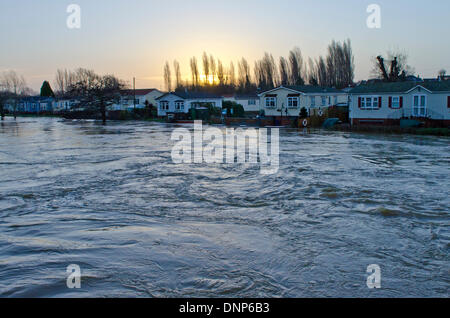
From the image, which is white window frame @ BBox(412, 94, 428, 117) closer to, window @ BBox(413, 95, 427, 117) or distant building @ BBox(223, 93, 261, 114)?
window @ BBox(413, 95, 427, 117)

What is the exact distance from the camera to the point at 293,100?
47.5 metres

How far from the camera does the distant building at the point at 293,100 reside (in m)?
47.0

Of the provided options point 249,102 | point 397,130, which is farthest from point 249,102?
point 397,130

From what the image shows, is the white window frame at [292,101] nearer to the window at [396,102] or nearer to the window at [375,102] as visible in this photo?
the window at [375,102]

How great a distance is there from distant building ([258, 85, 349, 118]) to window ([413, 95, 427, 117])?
11.4 metres

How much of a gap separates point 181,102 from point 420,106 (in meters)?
33.7

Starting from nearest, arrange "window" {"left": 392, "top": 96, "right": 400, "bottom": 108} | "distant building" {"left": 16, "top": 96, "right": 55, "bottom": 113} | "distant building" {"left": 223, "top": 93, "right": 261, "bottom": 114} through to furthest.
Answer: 1. "window" {"left": 392, "top": 96, "right": 400, "bottom": 108}
2. "distant building" {"left": 223, "top": 93, "right": 261, "bottom": 114}
3. "distant building" {"left": 16, "top": 96, "right": 55, "bottom": 113}

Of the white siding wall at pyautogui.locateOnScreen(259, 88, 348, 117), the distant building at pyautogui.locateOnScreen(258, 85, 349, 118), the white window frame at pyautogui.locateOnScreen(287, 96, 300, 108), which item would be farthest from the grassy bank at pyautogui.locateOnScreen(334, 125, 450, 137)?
the white window frame at pyautogui.locateOnScreen(287, 96, 300, 108)

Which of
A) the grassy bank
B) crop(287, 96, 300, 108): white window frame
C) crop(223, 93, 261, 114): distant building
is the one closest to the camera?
the grassy bank

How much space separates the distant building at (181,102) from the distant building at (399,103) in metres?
24.9

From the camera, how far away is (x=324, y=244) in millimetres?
8602

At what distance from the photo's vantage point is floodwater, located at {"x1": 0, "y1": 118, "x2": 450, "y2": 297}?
688 centimetres
